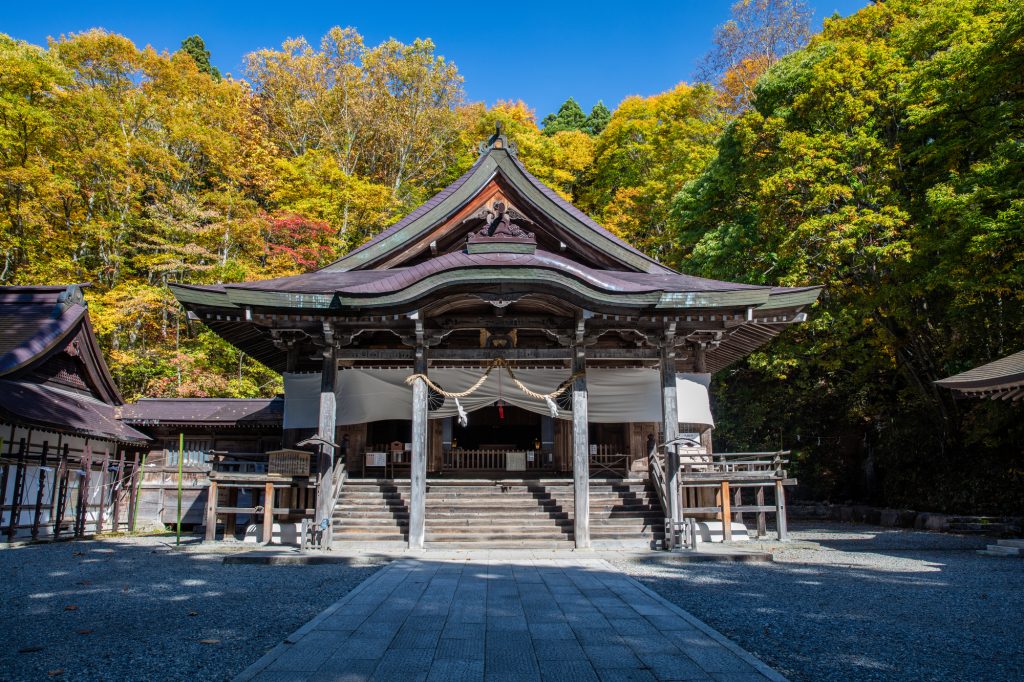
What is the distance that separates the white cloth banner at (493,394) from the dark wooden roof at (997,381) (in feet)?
14.9

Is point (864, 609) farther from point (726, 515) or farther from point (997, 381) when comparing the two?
point (997, 381)

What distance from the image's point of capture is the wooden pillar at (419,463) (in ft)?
34.0

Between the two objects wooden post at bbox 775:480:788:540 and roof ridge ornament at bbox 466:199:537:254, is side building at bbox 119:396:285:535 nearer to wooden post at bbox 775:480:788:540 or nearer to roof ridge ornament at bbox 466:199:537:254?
roof ridge ornament at bbox 466:199:537:254

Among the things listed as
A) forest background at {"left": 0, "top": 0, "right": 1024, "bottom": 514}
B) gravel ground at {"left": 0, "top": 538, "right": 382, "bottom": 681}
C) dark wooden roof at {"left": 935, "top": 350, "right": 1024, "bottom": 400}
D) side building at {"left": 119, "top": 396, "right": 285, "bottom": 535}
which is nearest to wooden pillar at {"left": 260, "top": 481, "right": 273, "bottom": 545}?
gravel ground at {"left": 0, "top": 538, "right": 382, "bottom": 681}

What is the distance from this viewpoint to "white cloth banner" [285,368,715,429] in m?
13.1

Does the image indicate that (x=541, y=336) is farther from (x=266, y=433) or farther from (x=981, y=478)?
(x=981, y=478)

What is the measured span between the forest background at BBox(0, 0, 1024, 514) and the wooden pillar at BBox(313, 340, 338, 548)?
12.7m

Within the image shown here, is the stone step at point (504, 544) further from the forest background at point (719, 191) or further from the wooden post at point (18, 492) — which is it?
the forest background at point (719, 191)

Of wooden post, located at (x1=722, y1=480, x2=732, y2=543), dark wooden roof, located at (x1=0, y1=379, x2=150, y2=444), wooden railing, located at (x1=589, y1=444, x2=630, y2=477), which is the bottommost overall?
wooden post, located at (x1=722, y1=480, x2=732, y2=543)

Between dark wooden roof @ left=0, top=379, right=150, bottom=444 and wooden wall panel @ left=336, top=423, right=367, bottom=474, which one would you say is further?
wooden wall panel @ left=336, top=423, right=367, bottom=474

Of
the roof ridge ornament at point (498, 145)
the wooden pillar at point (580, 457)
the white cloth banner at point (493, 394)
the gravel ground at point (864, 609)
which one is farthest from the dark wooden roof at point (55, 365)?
the gravel ground at point (864, 609)

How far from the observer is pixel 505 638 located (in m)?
4.61

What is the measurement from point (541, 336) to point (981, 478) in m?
12.3

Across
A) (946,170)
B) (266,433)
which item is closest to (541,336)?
(266,433)
